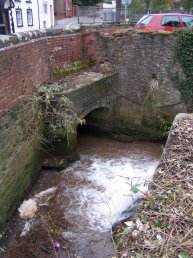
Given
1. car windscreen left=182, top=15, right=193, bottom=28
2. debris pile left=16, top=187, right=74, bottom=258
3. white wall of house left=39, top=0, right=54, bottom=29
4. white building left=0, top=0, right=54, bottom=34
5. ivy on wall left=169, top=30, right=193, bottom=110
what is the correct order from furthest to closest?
1. white wall of house left=39, top=0, right=54, bottom=29
2. white building left=0, top=0, right=54, bottom=34
3. car windscreen left=182, top=15, right=193, bottom=28
4. ivy on wall left=169, top=30, right=193, bottom=110
5. debris pile left=16, top=187, right=74, bottom=258

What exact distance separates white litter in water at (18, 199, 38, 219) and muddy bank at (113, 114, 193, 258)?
342cm

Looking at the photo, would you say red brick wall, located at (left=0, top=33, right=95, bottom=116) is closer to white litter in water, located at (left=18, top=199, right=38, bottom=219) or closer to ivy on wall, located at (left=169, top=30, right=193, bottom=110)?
white litter in water, located at (left=18, top=199, right=38, bottom=219)

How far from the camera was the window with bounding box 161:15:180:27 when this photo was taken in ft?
32.9

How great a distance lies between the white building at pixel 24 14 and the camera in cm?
1666

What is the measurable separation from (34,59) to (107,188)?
3.41 metres

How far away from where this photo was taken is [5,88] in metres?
5.34

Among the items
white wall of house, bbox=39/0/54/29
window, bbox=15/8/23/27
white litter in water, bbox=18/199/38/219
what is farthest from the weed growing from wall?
white wall of house, bbox=39/0/54/29

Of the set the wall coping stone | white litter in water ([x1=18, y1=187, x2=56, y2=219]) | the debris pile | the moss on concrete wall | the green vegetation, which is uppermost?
the wall coping stone

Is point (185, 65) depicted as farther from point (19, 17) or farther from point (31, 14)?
point (31, 14)

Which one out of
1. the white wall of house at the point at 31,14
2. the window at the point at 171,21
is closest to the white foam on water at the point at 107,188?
the window at the point at 171,21

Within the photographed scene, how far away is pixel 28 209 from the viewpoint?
602 cm

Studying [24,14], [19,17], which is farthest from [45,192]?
[24,14]

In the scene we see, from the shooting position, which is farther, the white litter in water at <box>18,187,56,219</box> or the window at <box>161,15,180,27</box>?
the window at <box>161,15,180,27</box>

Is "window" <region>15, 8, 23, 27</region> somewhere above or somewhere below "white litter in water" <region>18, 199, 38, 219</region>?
above
